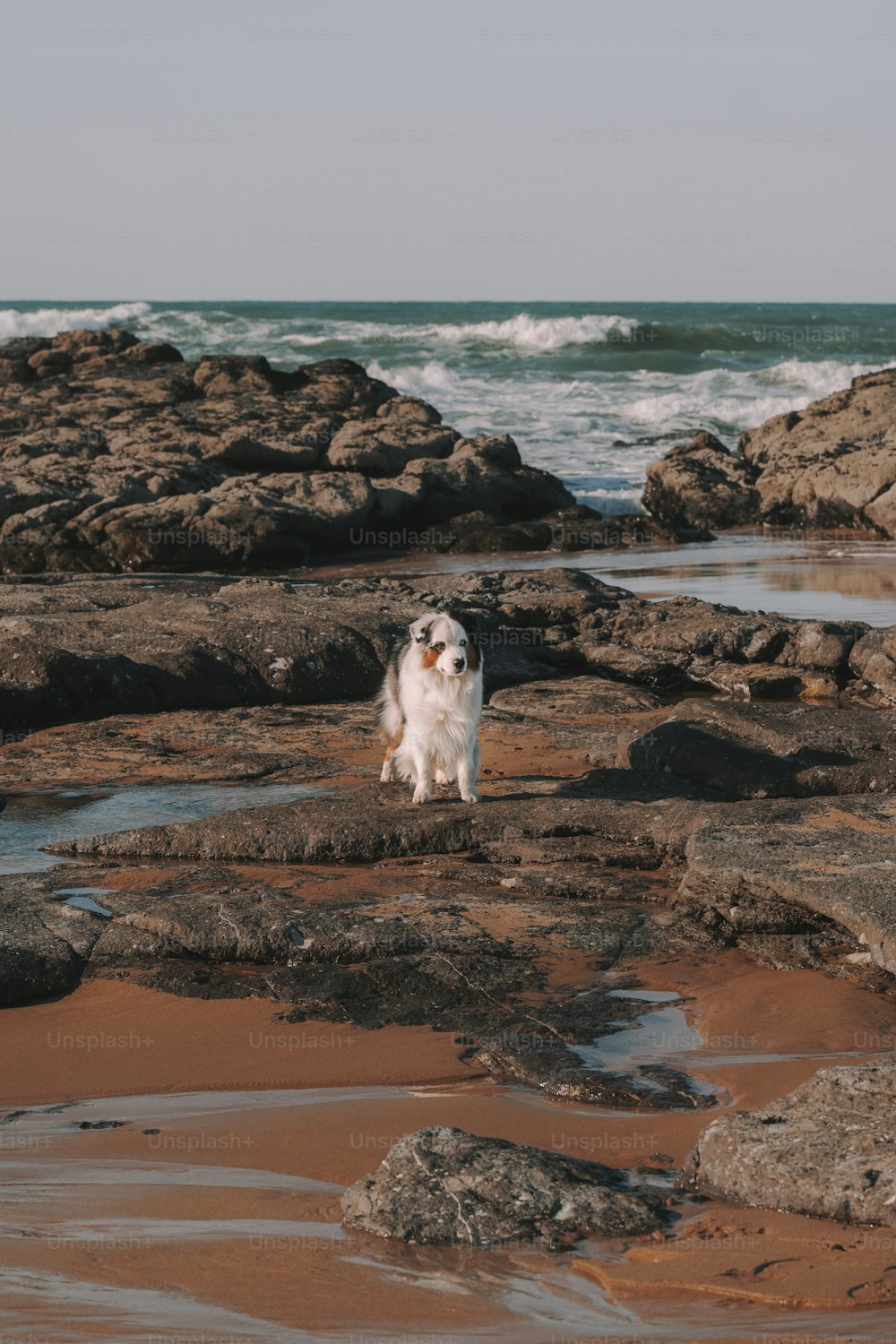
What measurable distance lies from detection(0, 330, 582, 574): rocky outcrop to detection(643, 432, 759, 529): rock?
1970mm

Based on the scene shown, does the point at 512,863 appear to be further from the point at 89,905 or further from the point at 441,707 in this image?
the point at 89,905

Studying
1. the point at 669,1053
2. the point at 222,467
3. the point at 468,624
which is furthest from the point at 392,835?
the point at 222,467

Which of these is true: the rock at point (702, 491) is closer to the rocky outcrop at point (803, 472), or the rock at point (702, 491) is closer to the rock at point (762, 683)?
the rocky outcrop at point (803, 472)

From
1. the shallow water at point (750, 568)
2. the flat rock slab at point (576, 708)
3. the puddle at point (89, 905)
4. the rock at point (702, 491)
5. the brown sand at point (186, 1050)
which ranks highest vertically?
the rock at point (702, 491)

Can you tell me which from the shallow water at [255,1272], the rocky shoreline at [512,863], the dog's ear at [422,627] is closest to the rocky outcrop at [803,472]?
the rocky shoreline at [512,863]

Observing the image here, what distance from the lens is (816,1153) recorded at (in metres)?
4.25

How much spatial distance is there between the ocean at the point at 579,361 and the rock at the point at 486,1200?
Result: 26.9m

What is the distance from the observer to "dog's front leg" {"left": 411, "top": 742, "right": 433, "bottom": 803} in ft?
29.1

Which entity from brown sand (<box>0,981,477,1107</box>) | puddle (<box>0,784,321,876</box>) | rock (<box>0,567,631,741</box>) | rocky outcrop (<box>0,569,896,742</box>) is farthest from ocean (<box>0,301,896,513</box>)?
brown sand (<box>0,981,477,1107</box>)

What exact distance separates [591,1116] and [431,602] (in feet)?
37.2

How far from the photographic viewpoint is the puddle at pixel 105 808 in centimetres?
880

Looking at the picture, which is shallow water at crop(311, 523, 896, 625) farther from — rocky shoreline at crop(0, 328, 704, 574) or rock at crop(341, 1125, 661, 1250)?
rock at crop(341, 1125, 661, 1250)

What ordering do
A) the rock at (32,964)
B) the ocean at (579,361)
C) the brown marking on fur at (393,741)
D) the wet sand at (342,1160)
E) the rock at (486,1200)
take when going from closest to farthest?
the wet sand at (342,1160) → the rock at (486,1200) → the rock at (32,964) → the brown marking on fur at (393,741) → the ocean at (579,361)

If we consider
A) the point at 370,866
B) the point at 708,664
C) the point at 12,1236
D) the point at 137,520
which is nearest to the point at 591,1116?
the point at 12,1236
